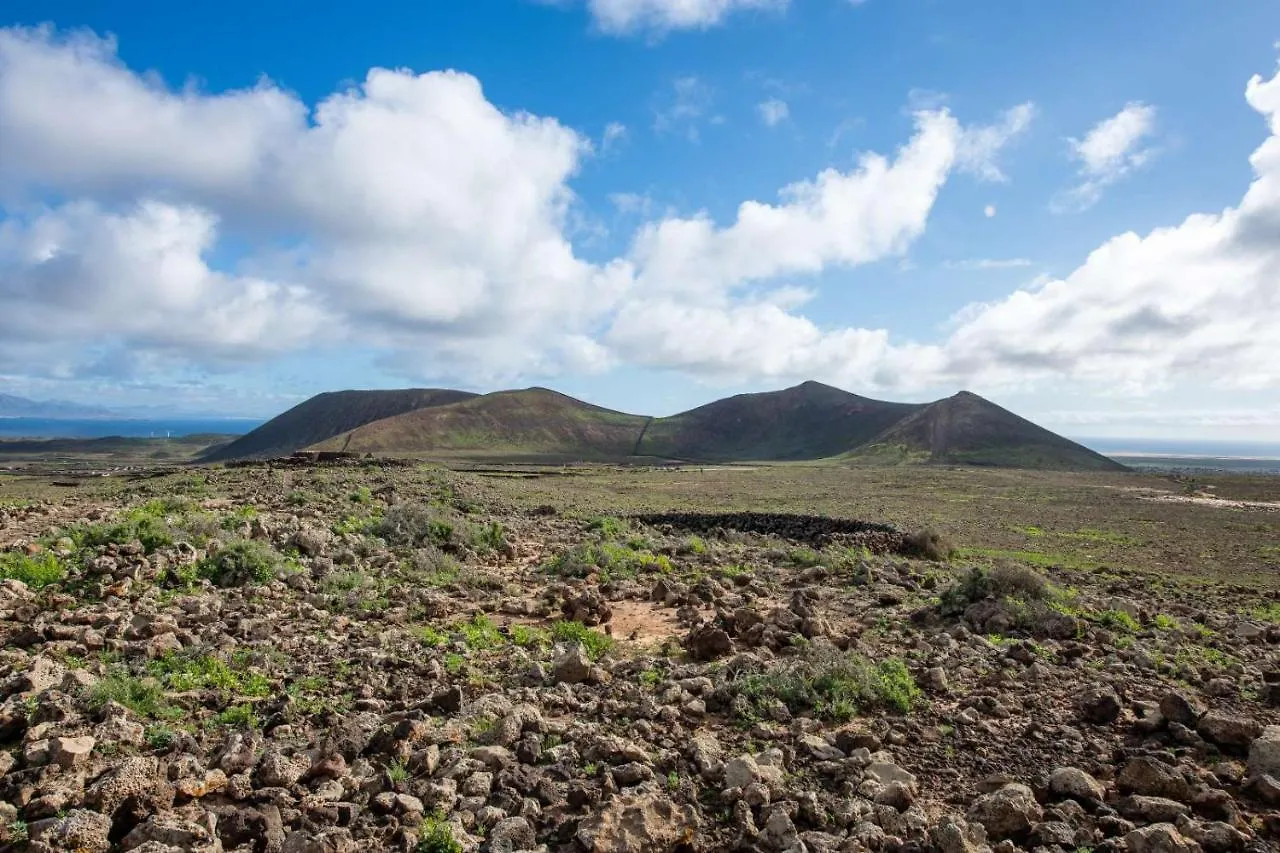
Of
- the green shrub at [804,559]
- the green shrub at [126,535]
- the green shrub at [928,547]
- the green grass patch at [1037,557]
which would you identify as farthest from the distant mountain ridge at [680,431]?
the green shrub at [126,535]

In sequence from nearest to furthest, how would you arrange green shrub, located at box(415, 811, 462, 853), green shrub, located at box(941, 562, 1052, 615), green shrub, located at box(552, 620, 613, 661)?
green shrub, located at box(415, 811, 462, 853) → green shrub, located at box(552, 620, 613, 661) → green shrub, located at box(941, 562, 1052, 615)

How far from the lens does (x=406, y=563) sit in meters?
13.4

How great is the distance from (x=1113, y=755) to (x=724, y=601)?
22.0 feet

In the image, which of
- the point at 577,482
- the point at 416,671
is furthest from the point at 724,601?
the point at 577,482

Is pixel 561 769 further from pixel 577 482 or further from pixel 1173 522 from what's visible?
pixel 577 482

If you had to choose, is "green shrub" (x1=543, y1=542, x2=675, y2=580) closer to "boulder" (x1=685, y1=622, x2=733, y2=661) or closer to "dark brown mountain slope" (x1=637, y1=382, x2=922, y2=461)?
"boulder" (x1=685, y1=622, x2=733, y2=661)

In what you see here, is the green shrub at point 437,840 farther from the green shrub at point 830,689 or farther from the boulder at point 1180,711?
the boulder at point 1180,711

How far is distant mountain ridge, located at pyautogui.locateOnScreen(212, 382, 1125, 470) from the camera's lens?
120062 mm

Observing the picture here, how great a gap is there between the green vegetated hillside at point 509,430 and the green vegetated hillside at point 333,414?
70.3ft

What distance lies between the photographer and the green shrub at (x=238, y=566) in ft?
36.6

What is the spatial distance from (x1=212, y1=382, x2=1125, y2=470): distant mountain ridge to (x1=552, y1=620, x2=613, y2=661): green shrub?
100m

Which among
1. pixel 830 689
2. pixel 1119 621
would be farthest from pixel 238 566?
pixel 1119 621

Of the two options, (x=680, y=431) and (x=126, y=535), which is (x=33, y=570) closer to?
(x=126, y=535)

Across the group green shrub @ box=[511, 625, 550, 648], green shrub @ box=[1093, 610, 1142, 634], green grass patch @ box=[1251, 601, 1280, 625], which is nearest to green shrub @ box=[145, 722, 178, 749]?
green shrub @ box=[511, 625, 550, 648]
